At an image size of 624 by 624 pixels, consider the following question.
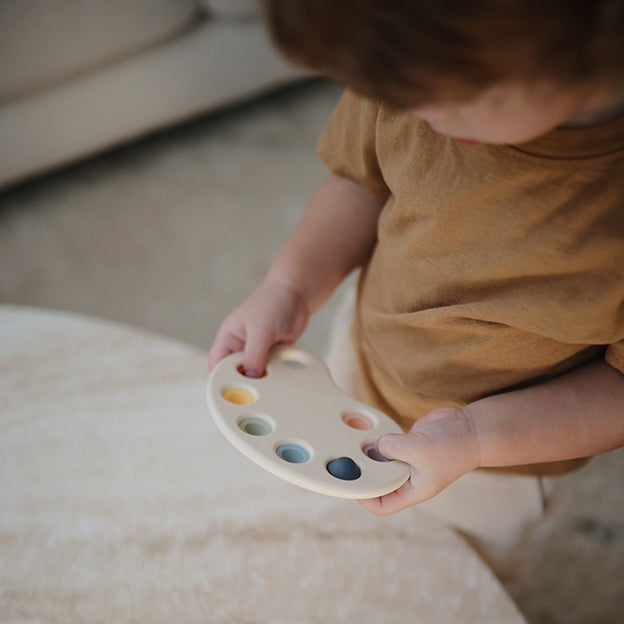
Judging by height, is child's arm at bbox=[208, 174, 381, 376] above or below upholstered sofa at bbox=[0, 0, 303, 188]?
above

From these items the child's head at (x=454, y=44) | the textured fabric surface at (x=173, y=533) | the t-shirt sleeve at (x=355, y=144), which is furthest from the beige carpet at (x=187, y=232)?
the child's head at (x=454, y=44)

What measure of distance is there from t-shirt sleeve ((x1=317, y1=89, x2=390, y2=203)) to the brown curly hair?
0.21 meters

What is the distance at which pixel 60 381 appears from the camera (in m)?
0.61

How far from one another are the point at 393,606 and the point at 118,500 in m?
0.22

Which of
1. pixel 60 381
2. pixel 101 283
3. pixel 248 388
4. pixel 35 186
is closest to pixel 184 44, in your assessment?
pixel 35 186

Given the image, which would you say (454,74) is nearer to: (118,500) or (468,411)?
(468,411)

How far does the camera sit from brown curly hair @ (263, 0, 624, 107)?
279 millimetres

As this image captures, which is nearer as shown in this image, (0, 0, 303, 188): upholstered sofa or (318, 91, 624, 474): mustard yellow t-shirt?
(318, 91, 624, 474): mustard yellow t-shirt

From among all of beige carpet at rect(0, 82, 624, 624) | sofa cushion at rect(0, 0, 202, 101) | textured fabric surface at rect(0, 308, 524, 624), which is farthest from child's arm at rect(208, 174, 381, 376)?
sofa cushion at rect(0, 0, 202, 101)

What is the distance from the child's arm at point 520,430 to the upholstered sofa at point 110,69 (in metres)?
1.19

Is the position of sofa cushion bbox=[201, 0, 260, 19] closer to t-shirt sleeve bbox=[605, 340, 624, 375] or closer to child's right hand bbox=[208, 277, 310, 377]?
child's right hand bbox=[208, 277, 310, 377]

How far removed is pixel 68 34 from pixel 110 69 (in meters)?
0.12

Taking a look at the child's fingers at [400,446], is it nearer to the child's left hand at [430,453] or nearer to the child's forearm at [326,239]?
the child's left hand at [430,453]

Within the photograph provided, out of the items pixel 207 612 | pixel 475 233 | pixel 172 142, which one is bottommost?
pixel 172 142
